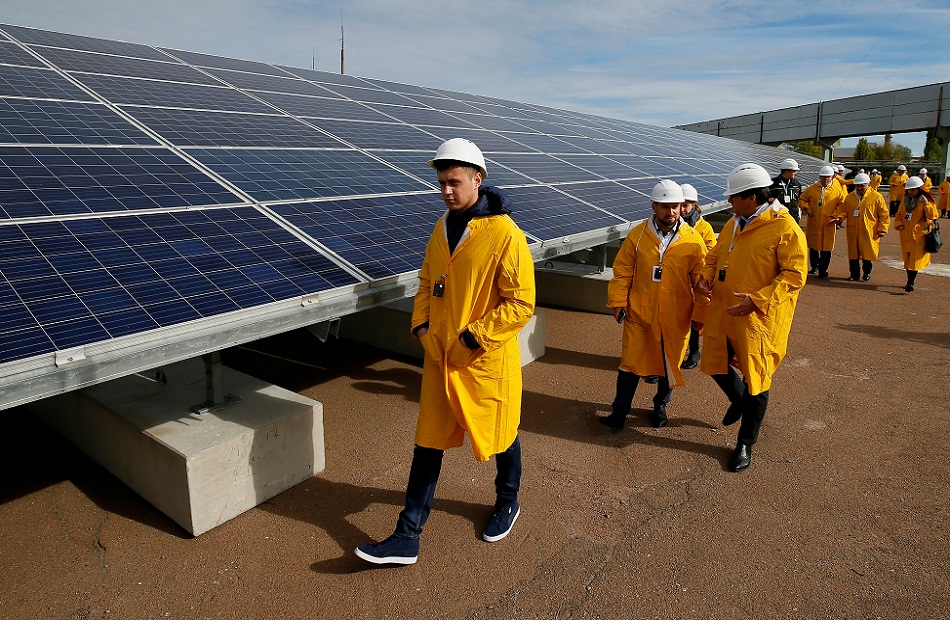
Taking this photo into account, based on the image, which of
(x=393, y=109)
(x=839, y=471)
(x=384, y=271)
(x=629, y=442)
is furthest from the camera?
(x=393, y=109)

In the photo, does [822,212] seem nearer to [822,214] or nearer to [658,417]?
[822,214]

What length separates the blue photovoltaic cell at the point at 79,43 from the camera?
8.85m

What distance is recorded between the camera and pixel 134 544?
3.72 metres

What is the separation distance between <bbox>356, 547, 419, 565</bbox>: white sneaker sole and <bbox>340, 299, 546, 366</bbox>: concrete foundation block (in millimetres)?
3514

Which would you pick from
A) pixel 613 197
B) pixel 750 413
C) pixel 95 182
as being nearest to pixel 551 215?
pixel 613 197

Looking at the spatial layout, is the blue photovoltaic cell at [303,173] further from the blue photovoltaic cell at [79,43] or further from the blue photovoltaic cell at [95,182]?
the blue photovoltaic cell at [79,43]

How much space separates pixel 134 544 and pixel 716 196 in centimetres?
971

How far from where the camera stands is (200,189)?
4.77 m

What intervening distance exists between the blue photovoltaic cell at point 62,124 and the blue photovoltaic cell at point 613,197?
15.6 ft

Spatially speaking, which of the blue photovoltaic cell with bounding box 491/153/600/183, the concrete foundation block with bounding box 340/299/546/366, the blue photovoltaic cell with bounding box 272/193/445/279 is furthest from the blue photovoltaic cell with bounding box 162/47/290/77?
the blue photovoltaic cell with bounding box 272/193/445/279

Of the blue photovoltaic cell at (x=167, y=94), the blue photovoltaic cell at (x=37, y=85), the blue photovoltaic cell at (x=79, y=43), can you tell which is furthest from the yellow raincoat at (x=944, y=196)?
the blue photovoltaic cell at (x=37, y=85)

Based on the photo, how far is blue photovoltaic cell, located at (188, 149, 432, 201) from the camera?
5.20m

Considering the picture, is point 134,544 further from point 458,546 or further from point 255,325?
point 458,546

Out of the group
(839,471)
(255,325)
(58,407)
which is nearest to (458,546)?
(255,325)
